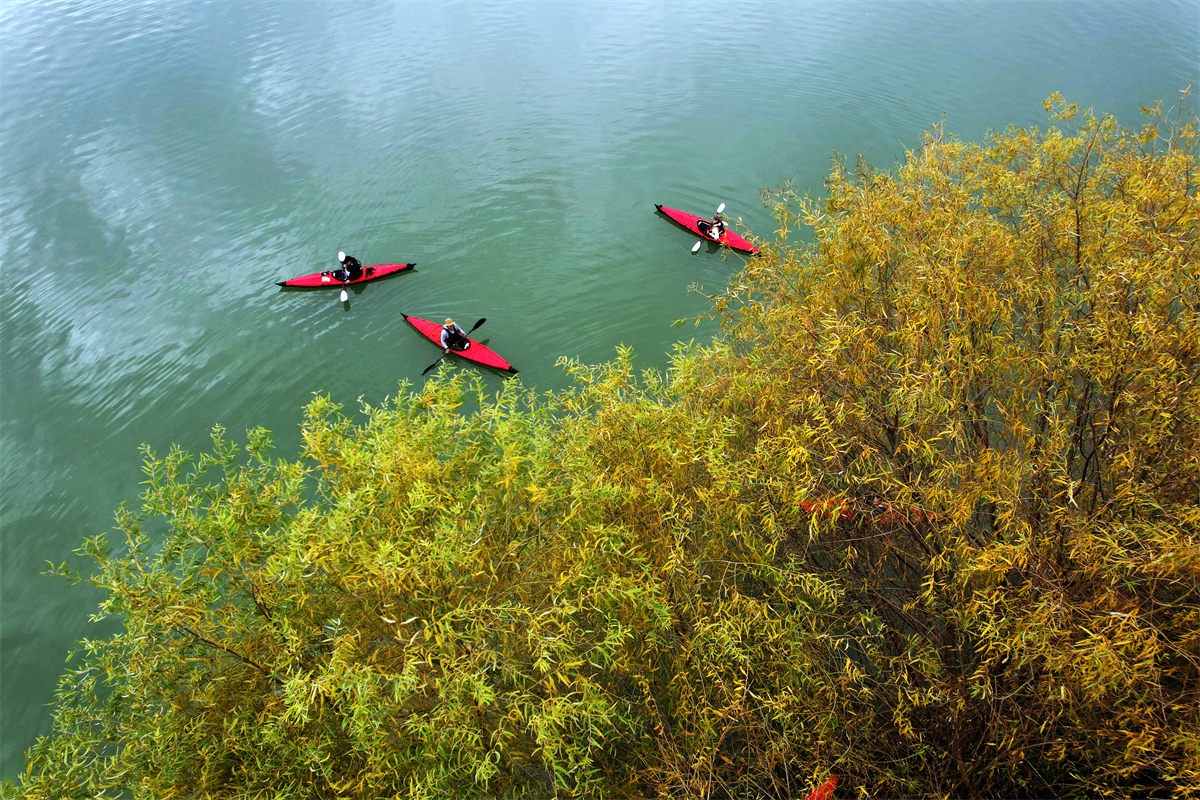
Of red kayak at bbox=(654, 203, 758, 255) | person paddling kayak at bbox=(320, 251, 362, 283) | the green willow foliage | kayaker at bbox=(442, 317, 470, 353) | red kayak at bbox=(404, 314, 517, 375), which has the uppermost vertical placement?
the green willow foliage

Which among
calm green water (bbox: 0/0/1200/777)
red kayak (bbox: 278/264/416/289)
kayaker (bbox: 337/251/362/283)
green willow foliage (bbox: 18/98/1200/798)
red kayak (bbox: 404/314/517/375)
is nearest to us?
green willow foliage (bbox: 18/98/1200/798)

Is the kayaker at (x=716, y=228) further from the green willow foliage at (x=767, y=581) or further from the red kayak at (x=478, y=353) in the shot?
the green willow foliage at (x=767, y=581)

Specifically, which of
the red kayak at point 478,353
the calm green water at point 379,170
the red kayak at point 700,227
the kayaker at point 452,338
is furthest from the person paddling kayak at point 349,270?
the red kayak at point 700,227

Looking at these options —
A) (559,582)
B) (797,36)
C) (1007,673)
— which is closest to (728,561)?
(559,582)

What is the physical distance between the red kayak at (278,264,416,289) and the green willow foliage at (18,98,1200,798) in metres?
6.36

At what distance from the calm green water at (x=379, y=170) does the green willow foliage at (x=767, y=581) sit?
14.9 ft

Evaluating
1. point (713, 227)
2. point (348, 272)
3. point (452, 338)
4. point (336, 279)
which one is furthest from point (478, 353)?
point (713, 227)

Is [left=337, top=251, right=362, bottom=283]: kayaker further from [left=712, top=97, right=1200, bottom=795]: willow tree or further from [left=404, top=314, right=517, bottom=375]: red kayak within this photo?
[left=712, top=97, right=1200, bottom=795]: willow tree

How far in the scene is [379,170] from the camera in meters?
13.5

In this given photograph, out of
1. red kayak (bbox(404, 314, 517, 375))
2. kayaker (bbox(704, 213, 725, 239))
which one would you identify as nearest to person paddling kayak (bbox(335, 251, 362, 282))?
red kayak (bbox(404, 314, 517, 375))

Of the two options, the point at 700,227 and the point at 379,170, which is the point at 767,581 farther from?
the point at 379,170

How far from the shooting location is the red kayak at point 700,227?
10.7 m

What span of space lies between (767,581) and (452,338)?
6156mm

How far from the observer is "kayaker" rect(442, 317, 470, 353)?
938cm
